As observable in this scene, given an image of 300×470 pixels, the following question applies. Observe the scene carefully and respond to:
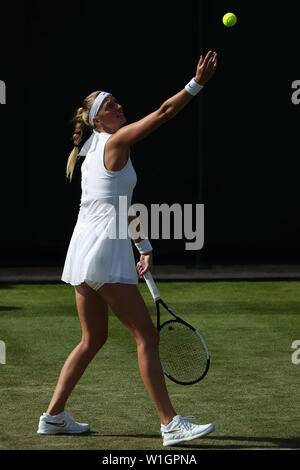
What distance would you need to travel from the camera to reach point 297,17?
20.0 meters

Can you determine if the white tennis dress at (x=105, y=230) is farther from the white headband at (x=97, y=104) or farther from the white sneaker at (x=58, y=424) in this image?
the white sneaker at (x=58, y=424)

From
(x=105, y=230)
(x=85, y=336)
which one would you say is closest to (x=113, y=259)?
(x=105, y=230)

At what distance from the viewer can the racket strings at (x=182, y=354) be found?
7.52 meters

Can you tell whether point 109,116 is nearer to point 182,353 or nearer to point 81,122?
point 81,122

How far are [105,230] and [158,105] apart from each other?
512 inches

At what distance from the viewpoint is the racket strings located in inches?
296

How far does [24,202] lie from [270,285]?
5110mm

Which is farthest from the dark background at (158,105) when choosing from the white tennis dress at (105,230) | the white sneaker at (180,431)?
the white sneaker at (180,431)

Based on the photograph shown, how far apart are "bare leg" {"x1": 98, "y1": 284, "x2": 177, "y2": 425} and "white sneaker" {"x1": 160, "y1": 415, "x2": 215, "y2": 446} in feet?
0.16

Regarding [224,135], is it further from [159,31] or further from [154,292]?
[154,292]

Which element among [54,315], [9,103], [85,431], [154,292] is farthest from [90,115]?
[9,103]

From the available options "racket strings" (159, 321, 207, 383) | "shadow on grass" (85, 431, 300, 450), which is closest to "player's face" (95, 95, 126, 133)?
"racket strings" (159, 321, 207, 383)

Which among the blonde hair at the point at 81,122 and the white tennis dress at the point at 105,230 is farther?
the blonde hair at the point at 81,122

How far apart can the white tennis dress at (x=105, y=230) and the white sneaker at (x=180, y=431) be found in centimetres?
86
